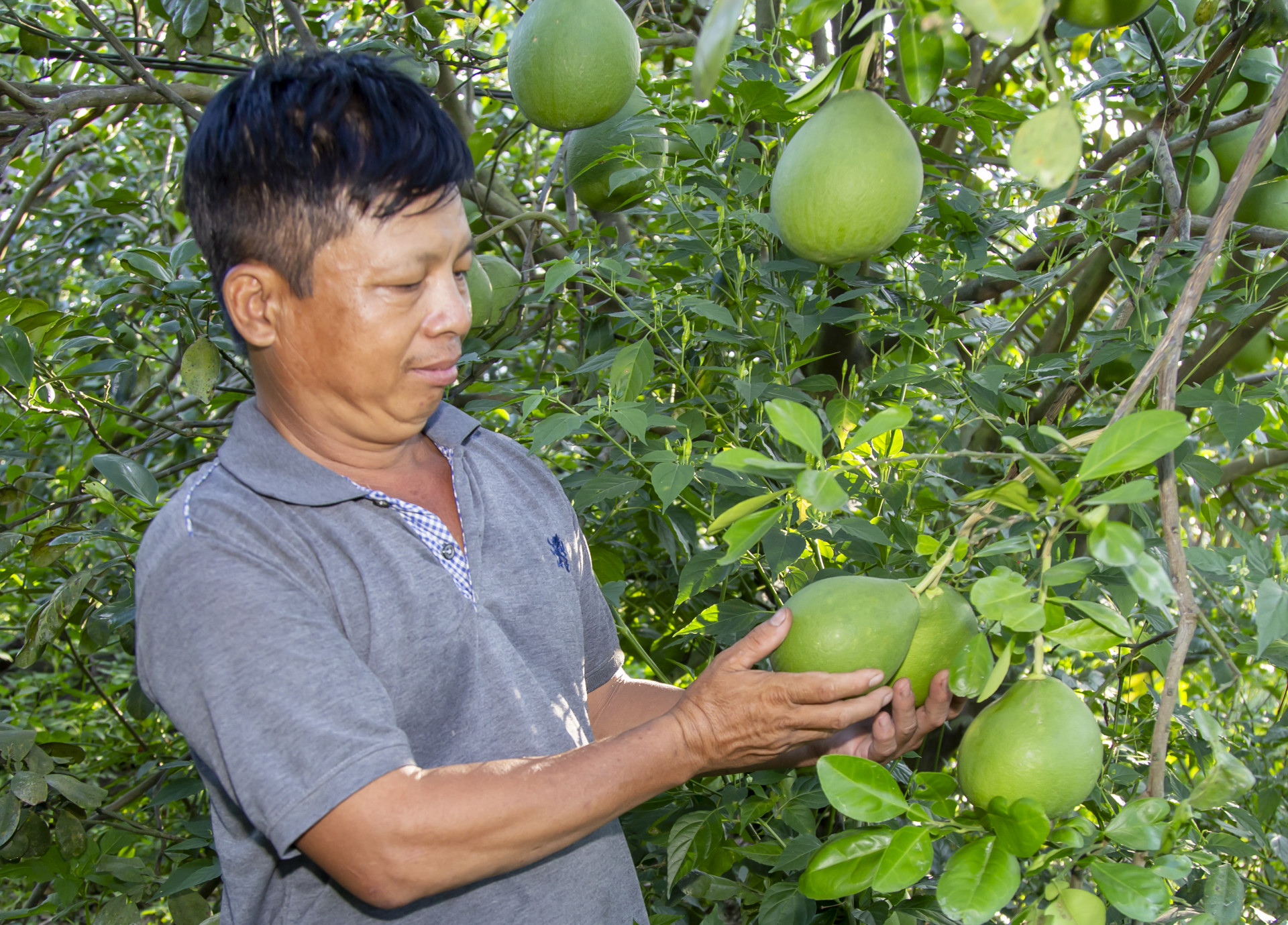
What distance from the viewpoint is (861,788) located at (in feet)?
2.85

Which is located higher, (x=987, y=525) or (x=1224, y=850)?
(x=987, y=525)

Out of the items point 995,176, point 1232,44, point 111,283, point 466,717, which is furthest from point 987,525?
point 995,176

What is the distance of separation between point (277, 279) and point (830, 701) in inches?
30.2

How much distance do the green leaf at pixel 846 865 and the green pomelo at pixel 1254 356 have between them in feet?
6.04

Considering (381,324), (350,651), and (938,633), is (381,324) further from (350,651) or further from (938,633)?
(938,633)

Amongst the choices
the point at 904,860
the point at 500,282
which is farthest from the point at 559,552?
A: the point at 500,282

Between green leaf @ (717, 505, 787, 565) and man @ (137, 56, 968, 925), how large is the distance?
0.87 ft

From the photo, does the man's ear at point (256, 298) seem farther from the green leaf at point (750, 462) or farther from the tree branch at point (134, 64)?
the tree branch at point (134, 64)

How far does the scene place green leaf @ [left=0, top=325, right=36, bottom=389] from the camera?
1916 mm

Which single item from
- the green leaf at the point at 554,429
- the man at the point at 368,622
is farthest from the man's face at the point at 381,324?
the green leaf at the point at 554,429

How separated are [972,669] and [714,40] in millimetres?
564

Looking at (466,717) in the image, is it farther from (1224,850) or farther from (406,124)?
(1224,850)

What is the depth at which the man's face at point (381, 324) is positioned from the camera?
3.85ft

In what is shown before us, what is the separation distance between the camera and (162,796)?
196 cm
